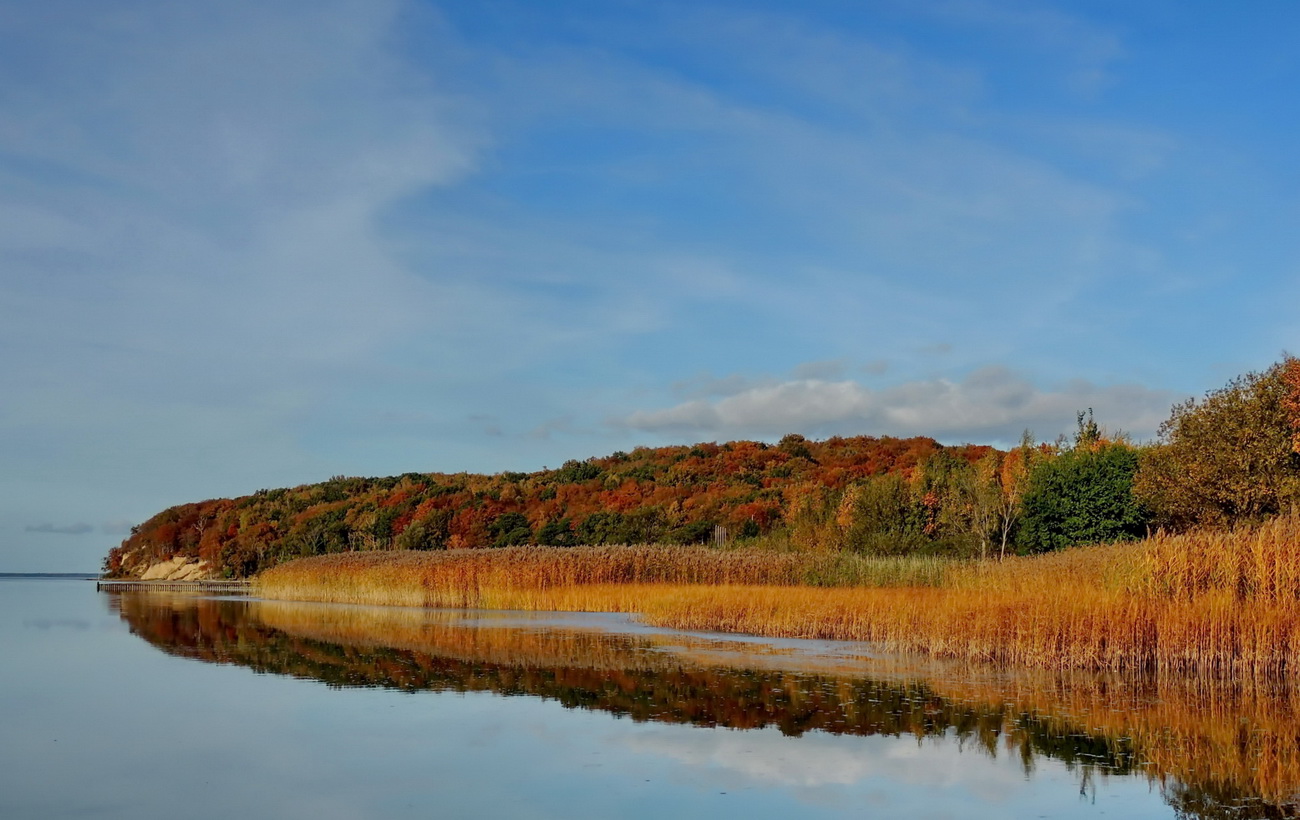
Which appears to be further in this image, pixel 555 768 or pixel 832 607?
pixel 832 607

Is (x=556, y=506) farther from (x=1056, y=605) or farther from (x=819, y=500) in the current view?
(x=1056, y=605)

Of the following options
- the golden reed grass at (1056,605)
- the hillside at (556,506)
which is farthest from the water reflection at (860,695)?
the hillside at (556,506)

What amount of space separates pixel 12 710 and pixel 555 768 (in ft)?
27.4

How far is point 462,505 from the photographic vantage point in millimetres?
78375

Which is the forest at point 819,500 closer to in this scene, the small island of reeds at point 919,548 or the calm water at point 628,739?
the small island of reeds at point 919,548

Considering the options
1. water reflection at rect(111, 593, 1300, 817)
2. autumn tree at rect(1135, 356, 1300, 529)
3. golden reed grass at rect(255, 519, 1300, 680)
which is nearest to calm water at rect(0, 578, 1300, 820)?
water reflection at rect(111, 593, 1300, 817)

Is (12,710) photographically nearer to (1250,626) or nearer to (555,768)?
(555,768)

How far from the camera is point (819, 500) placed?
56875 millimetres

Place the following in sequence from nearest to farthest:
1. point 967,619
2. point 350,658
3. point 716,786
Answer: point 716,786 < point 967,619 < point 350,658

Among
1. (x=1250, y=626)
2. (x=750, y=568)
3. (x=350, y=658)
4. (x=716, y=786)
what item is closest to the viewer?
(x=716, y=786)

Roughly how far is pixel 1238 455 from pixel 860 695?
74.4 feet

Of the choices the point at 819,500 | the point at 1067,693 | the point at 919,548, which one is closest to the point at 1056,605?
the point at 1067,693

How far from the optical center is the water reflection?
1073 centimetres

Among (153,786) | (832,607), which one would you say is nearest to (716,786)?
(153,786)
